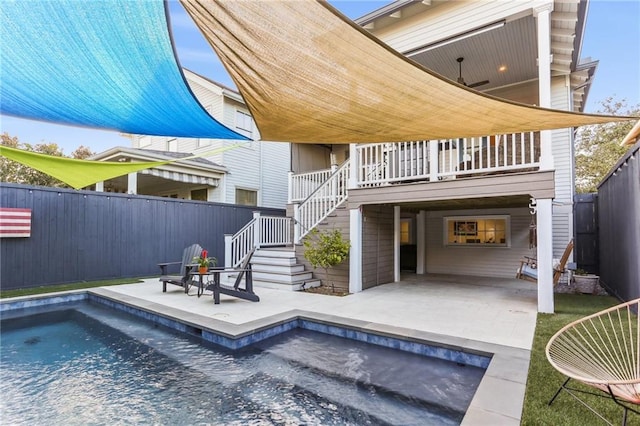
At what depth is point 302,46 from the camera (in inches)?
93.7

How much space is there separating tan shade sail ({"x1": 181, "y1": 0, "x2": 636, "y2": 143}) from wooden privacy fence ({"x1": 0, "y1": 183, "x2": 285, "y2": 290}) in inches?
265

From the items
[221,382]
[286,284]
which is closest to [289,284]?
[286,284]

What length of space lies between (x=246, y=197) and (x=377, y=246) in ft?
23.7

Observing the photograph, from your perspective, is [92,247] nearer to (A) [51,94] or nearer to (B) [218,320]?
(B) [218,320]

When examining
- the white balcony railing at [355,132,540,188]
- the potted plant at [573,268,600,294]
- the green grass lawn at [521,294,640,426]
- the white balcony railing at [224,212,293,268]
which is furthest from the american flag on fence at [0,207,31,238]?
the potted plant at [573,268,600,294]

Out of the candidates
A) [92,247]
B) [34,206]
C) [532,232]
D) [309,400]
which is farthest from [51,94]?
[532,232]

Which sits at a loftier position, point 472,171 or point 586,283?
point 472,171

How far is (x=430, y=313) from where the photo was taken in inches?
201

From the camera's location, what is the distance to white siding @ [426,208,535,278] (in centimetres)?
891

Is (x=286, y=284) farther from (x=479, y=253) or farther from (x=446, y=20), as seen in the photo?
(x=446, y=20)

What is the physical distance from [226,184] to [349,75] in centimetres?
1053

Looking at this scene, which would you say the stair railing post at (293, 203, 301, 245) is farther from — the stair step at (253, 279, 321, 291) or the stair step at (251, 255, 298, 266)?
the stair step at (253, 279, 321, 291)

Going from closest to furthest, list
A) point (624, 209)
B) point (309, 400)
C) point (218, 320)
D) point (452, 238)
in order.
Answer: point (309, 400) → point (218, 320) → point (624, 209) → point (452, 238)

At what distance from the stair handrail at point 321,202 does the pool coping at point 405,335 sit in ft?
10.7
